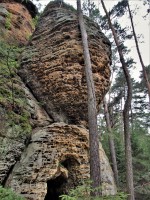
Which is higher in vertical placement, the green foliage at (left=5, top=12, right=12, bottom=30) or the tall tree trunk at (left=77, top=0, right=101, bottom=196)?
the green foliage at (left=5, top=12, right=12, bottom=30)

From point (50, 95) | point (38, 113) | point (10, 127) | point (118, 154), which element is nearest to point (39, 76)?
point (50, 95)

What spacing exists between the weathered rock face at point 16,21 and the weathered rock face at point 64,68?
150cm

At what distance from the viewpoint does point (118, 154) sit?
18719 mm

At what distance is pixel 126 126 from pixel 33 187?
559 cm

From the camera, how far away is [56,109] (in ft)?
33.8

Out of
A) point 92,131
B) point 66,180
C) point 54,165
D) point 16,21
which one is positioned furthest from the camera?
point 16,21

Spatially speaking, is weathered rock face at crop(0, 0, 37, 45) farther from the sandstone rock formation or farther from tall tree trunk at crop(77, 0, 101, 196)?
tall tree trunk at crop(77, 0, 101, 196)

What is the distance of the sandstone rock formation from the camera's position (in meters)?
7.64

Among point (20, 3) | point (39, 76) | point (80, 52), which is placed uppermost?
point (20, 3)

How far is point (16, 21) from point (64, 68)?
5.77 m

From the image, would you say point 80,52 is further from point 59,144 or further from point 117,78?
point 117,78

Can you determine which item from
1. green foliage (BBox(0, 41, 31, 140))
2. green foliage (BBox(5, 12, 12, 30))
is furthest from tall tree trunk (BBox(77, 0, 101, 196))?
green foliage (BBox(5, 12, 12, 30))

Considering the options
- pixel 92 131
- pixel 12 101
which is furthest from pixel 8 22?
pixel 92 131

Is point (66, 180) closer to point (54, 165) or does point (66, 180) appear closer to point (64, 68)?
point (54, 165)
